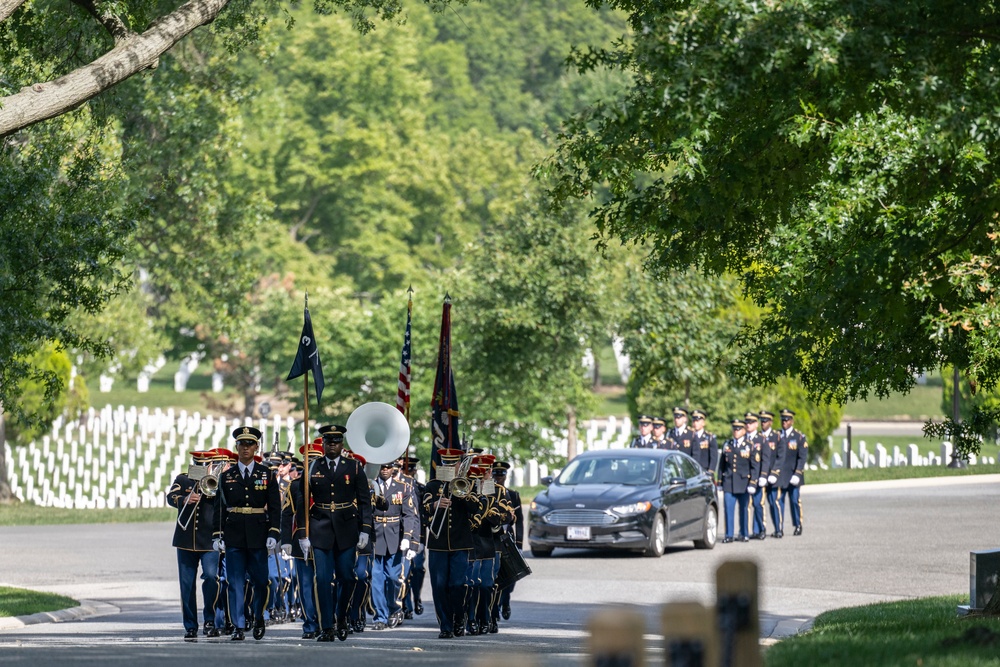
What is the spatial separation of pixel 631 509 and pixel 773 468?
13.6 ft

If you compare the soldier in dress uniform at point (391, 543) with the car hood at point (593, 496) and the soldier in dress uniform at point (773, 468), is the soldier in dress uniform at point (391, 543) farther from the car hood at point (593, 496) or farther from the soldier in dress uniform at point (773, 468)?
the soldier in dress uniform at point (773, 468)

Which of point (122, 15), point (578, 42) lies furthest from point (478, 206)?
point (122, 15)

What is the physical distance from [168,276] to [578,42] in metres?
90.1

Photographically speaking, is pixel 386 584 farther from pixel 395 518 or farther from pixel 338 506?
pixel 338 506

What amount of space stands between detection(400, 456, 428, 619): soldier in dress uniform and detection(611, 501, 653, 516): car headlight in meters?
4.49

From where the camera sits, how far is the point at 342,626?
15047 millimetres

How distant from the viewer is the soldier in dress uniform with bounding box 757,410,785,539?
25.8 m

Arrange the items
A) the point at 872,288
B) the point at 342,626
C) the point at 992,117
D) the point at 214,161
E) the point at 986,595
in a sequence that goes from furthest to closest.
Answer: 1. the point at 214,161
2. the point at 342,626
3. the point at 986,595
4. the point at 872,288
5. the point at 992,117

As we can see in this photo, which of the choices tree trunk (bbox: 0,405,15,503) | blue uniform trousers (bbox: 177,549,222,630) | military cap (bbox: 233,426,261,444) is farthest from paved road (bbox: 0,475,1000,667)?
tree trunk (bbox: 0,405,15,503)

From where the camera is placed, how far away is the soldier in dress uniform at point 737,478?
2552 centimetres

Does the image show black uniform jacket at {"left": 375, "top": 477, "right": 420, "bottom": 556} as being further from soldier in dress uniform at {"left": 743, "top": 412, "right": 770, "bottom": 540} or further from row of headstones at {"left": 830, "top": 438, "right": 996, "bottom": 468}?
row of headstones at {"left": 830, "top": 438, "right": 996, "bottom": 468}

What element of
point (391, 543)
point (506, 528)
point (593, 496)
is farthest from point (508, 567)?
point (593, 496)

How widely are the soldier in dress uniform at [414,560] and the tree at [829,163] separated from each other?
13.8 ft

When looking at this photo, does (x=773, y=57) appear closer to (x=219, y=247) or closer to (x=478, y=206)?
(x=219, y=247)
